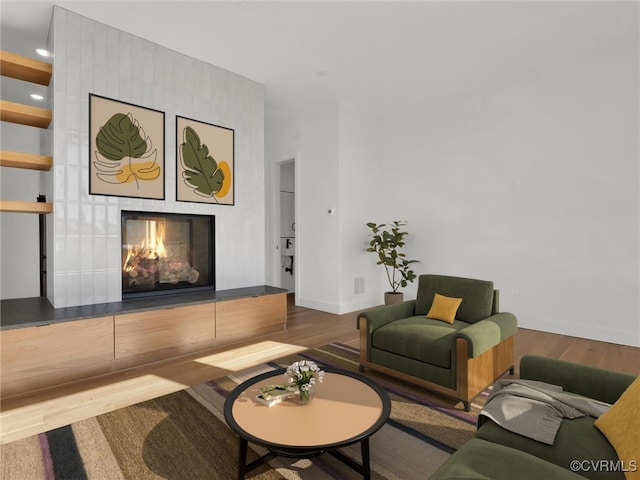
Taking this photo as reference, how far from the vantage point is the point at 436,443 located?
1998mm

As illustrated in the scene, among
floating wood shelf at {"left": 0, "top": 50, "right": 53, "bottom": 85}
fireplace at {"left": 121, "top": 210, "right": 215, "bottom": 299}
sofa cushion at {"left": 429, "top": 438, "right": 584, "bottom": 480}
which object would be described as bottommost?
sofa cushion at {"left": 429, "top": 438, "right": 584, "bottom": 480}

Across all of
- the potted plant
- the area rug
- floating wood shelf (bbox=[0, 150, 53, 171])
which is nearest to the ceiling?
floating wood shelf (bbox=[0, 150, 53, 171])

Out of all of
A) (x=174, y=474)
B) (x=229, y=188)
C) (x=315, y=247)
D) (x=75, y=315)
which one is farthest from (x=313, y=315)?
(x=174, y=474)

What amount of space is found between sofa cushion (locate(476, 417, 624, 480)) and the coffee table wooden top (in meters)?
0.50

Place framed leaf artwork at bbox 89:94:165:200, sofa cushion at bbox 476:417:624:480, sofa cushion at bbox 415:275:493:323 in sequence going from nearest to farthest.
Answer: sofa cushion at bbox 476:417:624:480, sofa cushion at bbox 415:275:493:323, framed leaf artwork at bbox 89:94:165:200

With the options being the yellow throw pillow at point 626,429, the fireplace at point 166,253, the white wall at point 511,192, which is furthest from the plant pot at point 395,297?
the yellow throw pillow at point 626,429

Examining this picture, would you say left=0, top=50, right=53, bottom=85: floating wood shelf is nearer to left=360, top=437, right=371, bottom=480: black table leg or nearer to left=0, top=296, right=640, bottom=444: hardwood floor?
left=0, top=296, right=640, bottom=444: hardwood floor

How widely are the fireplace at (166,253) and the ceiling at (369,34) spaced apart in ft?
6.21

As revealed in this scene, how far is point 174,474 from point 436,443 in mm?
1424

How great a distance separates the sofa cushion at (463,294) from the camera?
9.74 feet

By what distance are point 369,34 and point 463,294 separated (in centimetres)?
273

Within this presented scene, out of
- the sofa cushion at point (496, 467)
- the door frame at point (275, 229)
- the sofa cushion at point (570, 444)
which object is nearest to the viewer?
the sofa cushion at point (496, 467)

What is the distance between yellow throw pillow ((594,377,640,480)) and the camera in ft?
3.75

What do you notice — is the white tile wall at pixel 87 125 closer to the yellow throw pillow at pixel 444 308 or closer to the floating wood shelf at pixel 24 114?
the floating wood shelf at pixel 24 114
